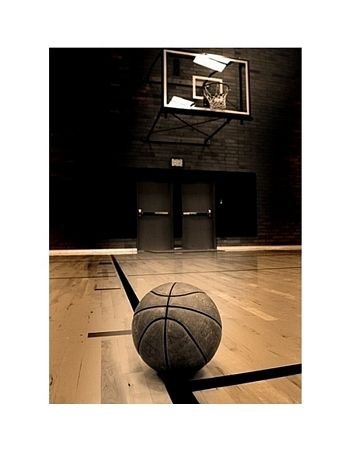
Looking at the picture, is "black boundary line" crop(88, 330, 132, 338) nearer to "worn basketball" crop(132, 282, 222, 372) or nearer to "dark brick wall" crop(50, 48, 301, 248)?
"worn basketball" crop(132, 282, 222, 372)

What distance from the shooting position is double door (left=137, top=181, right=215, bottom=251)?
560 cm

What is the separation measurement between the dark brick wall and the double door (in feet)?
0.90

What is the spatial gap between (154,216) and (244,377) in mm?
4853

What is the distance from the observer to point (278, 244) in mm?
6016

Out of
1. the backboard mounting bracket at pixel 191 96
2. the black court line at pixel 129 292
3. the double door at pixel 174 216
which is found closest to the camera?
the black court line at pixel 129 292

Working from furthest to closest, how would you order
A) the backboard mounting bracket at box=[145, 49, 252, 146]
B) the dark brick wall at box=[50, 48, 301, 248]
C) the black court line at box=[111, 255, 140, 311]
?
the backboard mounting bracket at box=[145, 49, 252, 146] → the dark brick wall at box=[50, 48, 301, 248] → the black court line at box=[111, 255, 140, 311]

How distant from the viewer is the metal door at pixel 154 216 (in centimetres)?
557

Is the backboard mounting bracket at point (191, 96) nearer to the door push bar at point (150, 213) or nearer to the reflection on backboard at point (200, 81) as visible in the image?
the reflection on backboard at point (200, 81)

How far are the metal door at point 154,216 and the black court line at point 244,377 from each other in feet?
15.5

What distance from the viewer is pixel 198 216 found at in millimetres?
5797

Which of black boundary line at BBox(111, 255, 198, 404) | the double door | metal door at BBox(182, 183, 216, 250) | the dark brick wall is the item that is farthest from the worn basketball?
metal door at BBox(182, 183, 216, 250)

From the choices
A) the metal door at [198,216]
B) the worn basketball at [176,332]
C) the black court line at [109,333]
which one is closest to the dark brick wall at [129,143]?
the metal door at [198,216]

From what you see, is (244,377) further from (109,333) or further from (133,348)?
(109,333)
